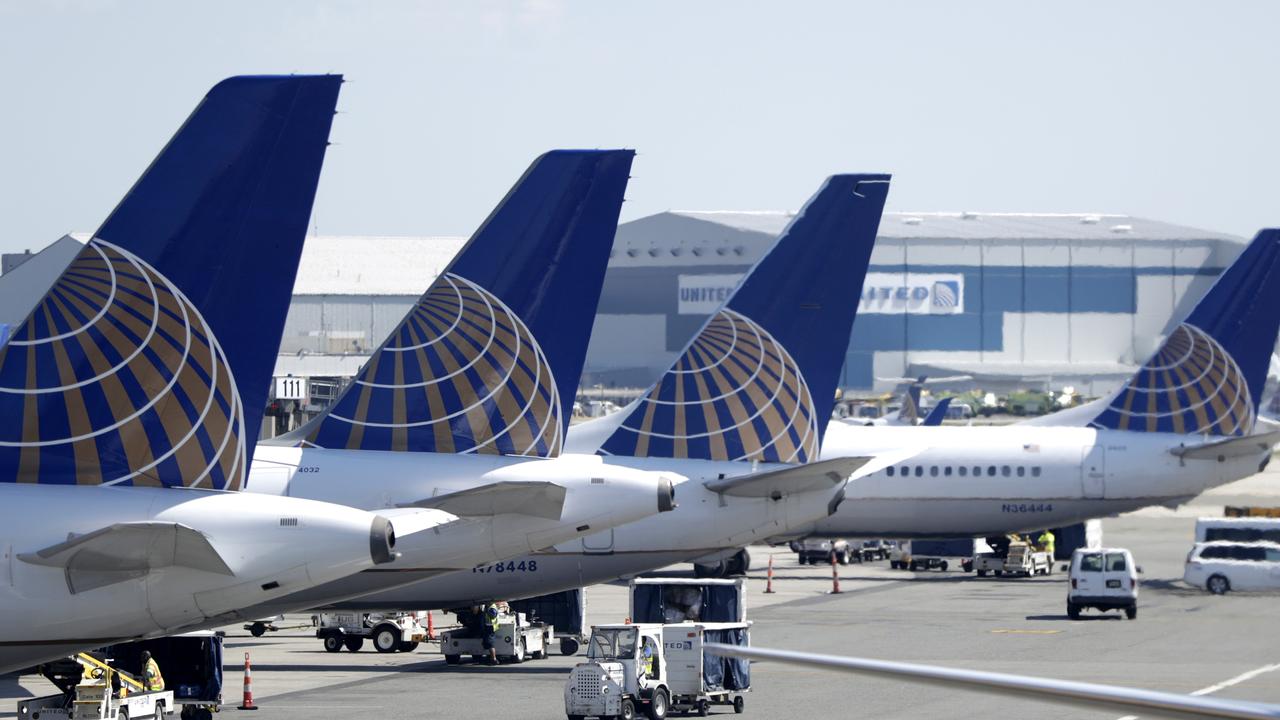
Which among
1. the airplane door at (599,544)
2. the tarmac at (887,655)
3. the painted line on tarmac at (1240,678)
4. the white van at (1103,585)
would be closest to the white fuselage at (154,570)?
the tarmac at (887,655)

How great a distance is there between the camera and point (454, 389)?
29547 millimetres

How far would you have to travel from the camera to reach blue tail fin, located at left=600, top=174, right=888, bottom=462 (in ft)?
124

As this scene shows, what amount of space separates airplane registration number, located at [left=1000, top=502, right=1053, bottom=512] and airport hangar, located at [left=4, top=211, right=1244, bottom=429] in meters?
112

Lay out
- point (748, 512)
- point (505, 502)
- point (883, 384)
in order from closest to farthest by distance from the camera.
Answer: point (505, 502), point (748, 512), point (883, 384)

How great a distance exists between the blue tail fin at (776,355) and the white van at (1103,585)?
42.1ft

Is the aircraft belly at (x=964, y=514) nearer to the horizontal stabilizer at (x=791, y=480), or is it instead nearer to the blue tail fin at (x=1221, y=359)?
the blue tail fin at (x=1221, y=359)

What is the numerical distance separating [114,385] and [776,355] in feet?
68.5

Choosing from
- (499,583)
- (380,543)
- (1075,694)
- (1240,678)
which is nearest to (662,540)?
(499,583)

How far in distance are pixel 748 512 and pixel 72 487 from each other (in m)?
18.5

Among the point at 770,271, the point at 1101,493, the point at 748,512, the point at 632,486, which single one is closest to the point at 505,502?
the point at 632,486

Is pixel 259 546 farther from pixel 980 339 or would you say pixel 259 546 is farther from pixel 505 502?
pixel 980 339

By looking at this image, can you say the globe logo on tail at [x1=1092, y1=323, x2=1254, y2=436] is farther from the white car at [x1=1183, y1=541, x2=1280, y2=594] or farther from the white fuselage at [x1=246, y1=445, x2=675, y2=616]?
the white fuselage at [x1=246, y1=445, x2=675, y2=616]

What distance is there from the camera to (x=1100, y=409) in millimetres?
62125

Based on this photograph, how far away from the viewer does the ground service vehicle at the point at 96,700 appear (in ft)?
83.5
